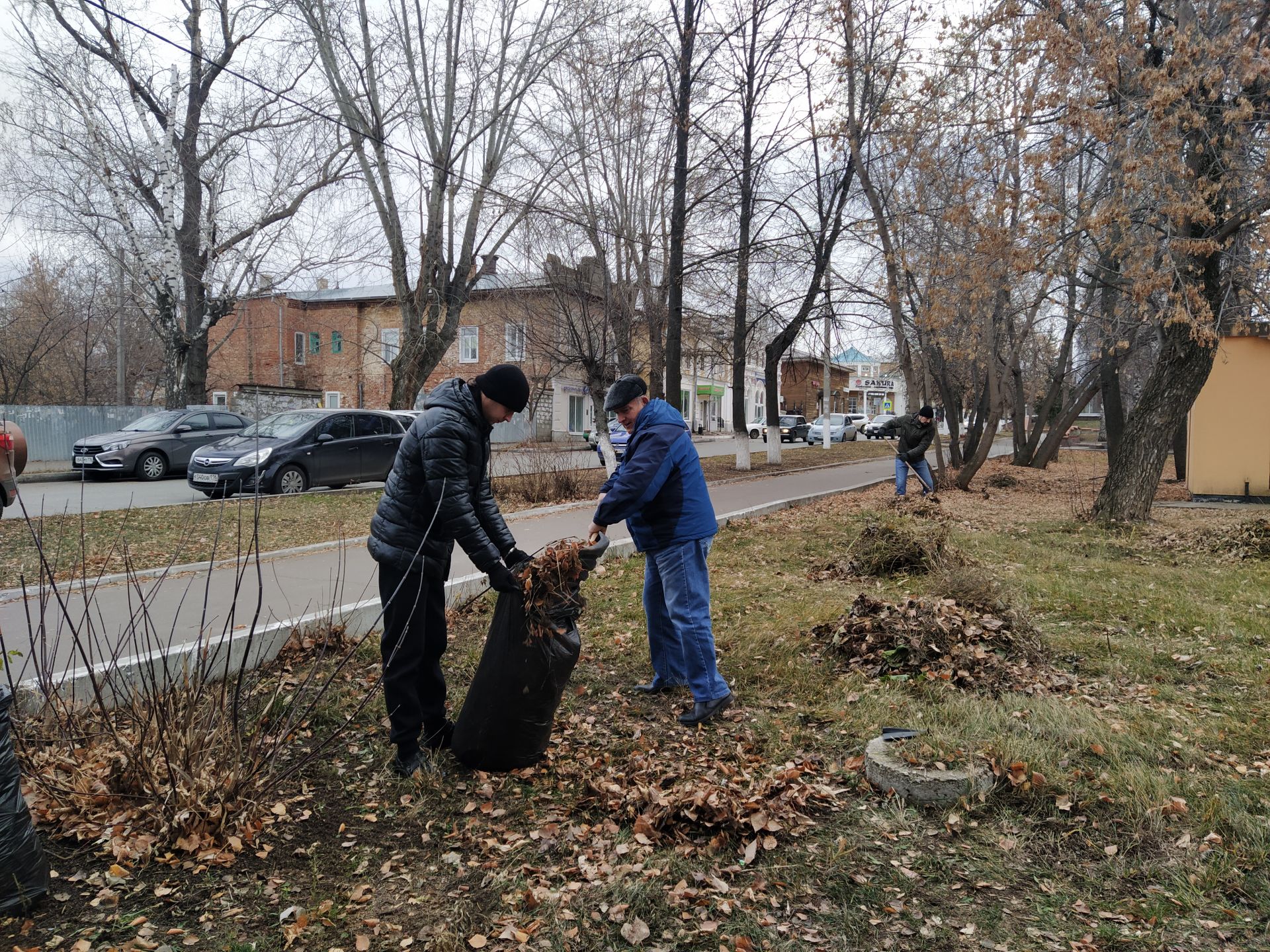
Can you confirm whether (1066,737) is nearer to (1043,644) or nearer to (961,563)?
(1043,644)

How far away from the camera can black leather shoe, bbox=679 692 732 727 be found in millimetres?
4527

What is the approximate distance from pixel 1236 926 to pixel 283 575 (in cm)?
699

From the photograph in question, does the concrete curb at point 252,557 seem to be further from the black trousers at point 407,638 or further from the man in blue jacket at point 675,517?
the man in blue jacket at point 675,517

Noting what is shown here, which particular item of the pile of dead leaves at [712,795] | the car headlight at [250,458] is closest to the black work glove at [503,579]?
the pile of dead leaves at [712,795]

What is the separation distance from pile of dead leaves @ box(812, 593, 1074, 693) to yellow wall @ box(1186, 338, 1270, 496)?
43.5ft

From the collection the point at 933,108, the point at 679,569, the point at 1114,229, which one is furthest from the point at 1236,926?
the point at 1114,229

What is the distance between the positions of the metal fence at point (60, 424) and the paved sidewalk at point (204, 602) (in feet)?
58.6

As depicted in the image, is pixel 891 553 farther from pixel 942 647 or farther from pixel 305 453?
pixel 305 453

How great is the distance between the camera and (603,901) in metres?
2.92

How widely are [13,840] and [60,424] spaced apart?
Answer: 24930 millimetres

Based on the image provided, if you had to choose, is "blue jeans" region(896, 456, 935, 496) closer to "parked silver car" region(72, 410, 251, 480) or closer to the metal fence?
"parked silver car" region(72, 410, 251, 480)

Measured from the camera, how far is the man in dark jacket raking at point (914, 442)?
13682 millimetres

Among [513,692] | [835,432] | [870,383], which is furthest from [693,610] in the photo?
[870,383]

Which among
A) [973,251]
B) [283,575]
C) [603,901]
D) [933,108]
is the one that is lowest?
[603,901]
